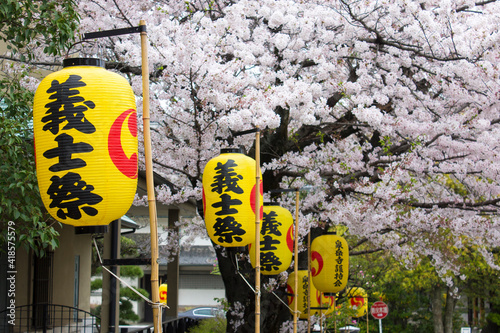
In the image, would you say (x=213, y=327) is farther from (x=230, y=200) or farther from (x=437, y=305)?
(x=437, y=305)

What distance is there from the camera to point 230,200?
646cm

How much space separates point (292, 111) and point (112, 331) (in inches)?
158

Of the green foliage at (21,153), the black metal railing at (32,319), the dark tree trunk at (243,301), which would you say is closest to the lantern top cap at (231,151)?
the green foliage at (21,153)

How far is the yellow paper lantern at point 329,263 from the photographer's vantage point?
1022 centimetres

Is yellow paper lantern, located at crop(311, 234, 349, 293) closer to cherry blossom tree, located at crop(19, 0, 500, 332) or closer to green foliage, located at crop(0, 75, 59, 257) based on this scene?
cherry blossom tree, located at crop(19, 0, 500, 332)

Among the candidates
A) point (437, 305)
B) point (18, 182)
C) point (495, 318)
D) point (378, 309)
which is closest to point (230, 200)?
point (18, 182)

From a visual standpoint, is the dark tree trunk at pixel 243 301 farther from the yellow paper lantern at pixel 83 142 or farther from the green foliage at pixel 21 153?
the yellow paper lantern at pixel 83 142

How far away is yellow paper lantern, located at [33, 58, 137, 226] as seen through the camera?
3.90 meters

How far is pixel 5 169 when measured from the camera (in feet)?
18.2

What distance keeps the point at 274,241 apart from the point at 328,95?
10.4 ft

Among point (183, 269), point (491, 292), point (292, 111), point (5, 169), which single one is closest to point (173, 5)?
point (292, 111)

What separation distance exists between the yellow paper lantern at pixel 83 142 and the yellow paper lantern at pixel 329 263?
681cm

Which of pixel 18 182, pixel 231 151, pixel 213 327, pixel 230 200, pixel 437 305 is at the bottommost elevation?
pixel 437 305

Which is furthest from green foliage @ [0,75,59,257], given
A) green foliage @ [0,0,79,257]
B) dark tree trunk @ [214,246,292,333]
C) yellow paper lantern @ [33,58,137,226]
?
dark tree trunk @ [214,246,292,333]
